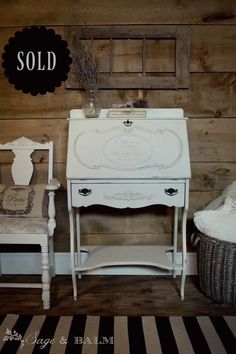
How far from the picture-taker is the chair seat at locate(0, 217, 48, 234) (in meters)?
2.01

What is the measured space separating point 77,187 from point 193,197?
3.05 feet

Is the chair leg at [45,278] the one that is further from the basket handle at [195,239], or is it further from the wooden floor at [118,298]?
the basket handle at [195,239]

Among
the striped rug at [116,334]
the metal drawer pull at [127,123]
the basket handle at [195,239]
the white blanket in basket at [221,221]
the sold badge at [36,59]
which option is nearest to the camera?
the striped rug at [116,334]

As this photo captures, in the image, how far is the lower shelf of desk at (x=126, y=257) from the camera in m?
2.16

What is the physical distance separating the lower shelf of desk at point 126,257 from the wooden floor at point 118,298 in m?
0.21

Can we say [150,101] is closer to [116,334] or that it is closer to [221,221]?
[221,221]

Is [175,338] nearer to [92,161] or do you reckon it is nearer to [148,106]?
[92,161]

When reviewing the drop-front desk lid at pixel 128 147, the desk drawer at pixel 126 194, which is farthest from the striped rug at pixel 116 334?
the drop-front desk lid at pixel 128 147

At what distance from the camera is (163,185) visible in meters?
2.05

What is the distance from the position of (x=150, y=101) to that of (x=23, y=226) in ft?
3.99

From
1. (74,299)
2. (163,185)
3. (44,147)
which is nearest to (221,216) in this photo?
(163,185)

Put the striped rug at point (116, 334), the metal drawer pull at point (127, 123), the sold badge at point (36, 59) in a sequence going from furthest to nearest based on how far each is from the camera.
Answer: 1. the sold badge at point (36, 59)
2. the metal drawer pull at point (127, 123)
3. the striped rug at point (116, 334)

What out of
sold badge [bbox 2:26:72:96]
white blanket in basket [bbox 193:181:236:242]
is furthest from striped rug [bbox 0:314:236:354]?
sold badge [bbox 2:26:72:96]

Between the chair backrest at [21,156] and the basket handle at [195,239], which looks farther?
the chair backrest at [21,156]
